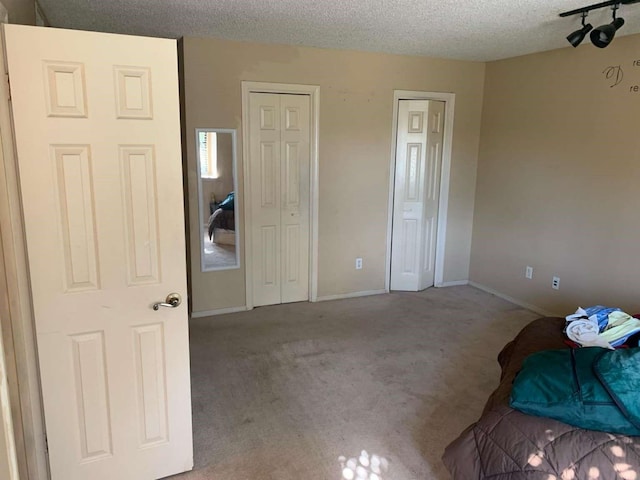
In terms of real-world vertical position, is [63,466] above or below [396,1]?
below

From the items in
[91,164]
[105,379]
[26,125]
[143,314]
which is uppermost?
[26,125]

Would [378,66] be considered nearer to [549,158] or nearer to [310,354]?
[549,158]

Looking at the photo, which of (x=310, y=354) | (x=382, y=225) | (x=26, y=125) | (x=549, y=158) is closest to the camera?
(x=26, y=125)

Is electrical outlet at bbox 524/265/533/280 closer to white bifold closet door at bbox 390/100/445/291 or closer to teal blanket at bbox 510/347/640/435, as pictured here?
white bifold closet door at bbox 390/100/445/291

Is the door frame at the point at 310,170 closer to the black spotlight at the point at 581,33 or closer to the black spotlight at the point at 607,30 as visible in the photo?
the black spotlight at the point at 581,33

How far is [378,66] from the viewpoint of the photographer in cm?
456

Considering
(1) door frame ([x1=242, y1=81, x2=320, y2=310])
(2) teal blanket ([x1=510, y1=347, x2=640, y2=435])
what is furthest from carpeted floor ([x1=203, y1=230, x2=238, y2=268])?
(2) teal blanket ([x1=510, y1=347, x2=640, y2=435])

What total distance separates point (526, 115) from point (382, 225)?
1.76 metres

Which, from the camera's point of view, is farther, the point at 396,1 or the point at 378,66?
the point at 378,66

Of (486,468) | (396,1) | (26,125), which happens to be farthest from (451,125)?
(26,125)

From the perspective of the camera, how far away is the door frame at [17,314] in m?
1.63

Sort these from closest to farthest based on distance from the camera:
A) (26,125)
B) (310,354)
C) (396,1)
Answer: (26,125) < (396,1) < (310,354)

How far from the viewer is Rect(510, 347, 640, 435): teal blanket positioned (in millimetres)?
1646

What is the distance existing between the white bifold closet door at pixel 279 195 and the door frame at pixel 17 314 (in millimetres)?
2584
